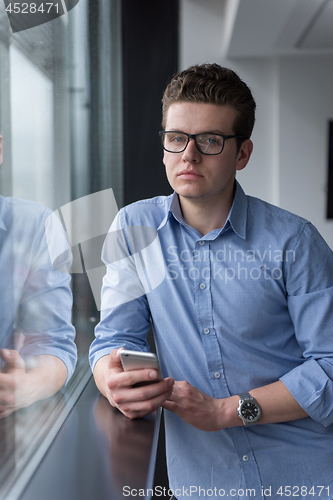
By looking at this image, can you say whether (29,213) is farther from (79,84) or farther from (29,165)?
(79,84)

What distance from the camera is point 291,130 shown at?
3.23 meters

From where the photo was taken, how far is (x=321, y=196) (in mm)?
3324

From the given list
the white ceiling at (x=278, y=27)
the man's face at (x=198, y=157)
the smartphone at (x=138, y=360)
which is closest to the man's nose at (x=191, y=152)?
the man's face at (x=198, y=157)

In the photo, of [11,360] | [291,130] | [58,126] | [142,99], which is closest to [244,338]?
[11,360]

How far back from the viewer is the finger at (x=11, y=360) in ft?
2.51

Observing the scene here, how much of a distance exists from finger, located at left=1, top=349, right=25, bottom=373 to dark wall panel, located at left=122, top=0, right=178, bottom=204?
157cm

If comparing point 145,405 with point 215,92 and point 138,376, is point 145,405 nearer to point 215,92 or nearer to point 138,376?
point 138,376

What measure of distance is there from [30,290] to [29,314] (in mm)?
52

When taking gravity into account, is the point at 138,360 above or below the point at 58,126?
below

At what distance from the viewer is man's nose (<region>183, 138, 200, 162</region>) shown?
110 cm

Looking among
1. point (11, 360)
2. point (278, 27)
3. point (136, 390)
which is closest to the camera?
point (11, 360)

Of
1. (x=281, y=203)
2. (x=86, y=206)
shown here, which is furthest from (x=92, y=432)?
(x=281, y=203)

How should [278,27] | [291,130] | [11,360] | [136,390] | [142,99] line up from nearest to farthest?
[11,360], [136,390], [142,99], [278,27], [291,130]

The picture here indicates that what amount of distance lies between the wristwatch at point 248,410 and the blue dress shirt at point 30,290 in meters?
0.46
